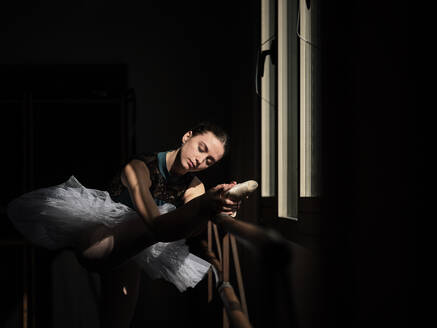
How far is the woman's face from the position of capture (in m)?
1.16

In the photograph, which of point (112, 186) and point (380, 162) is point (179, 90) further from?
point (380, 162)

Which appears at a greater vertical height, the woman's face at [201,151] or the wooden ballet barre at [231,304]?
the woman's face at [201,151]

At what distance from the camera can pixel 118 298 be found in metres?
1.30

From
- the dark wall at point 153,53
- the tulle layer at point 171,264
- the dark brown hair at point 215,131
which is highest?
the dark wall at point 153,53

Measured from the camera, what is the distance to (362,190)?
395 millimetres

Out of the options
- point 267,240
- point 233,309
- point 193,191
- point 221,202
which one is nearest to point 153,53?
point 193,191

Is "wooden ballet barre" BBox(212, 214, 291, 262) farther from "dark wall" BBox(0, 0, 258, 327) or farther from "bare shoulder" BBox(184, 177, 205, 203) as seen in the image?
"dark wall" BBox(0, 0, 258, 327)

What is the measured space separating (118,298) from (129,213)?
0.30 m

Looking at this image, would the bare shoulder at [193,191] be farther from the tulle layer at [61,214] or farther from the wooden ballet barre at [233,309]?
the wooden ballet barre at [233,309]

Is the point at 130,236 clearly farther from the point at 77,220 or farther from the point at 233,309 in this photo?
the point at 233,309

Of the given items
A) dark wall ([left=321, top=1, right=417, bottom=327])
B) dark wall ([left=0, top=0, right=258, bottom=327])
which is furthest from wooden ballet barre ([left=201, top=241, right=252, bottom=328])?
dark wall ([left=0, top=0, right=258, bottom=327])

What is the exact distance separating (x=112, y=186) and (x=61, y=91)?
1267 millimetres

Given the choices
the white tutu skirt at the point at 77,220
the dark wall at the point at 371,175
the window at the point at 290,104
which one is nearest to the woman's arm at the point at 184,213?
the white tutu skirt at the point at 77,220

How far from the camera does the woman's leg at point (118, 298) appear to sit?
1.28 metres
